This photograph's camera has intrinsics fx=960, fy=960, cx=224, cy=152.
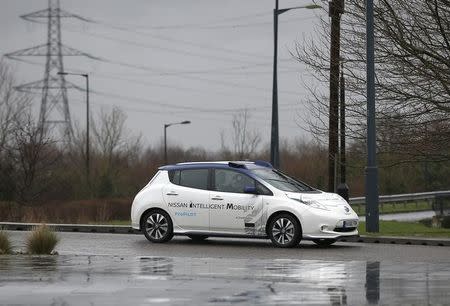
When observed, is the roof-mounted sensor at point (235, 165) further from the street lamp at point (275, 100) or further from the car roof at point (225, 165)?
the street lamp at point (275, 100)

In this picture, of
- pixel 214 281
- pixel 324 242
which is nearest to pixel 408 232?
pixel 324 242

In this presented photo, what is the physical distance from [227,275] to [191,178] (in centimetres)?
647

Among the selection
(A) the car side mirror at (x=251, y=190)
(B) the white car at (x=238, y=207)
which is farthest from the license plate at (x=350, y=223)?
(A) the car side mirror at (x=251, y=190)

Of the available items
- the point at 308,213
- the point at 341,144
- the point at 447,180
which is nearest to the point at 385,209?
the point at 447,180

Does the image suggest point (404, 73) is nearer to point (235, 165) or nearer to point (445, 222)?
point (235, 165)

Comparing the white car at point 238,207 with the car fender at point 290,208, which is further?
the white car at point 238,207

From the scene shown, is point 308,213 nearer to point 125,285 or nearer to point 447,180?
point 125,285

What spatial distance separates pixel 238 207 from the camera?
1862 cm

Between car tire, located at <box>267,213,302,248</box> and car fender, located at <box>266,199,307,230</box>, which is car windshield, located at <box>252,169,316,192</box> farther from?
car tire, located at <box>267,213,302,248</box>

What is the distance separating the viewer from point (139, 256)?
1648 centimetres

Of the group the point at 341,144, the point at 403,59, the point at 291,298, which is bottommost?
the point at 291,298

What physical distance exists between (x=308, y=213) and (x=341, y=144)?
368 inches

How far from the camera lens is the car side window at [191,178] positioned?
19.2 metres

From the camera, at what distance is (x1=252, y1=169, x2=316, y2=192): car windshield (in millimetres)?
18641
